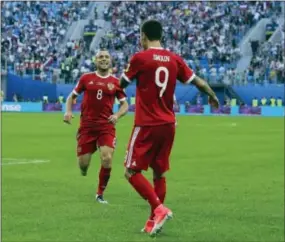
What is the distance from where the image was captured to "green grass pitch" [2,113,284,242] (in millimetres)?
9094

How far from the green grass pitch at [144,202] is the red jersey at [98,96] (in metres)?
1.30

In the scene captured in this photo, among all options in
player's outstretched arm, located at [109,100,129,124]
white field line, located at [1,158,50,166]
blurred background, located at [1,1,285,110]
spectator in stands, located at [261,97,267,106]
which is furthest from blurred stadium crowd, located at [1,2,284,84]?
player's outstretched arm, located at [109,100,129,124]

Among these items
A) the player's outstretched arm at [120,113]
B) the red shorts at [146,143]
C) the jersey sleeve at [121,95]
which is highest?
the red shorts at [146,143]

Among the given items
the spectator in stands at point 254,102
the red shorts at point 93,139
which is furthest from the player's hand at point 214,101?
the spectator in stands at point 254,102

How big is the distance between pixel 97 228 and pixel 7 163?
1014 centimetres

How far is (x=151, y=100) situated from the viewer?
868cm

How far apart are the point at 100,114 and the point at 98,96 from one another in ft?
1.05

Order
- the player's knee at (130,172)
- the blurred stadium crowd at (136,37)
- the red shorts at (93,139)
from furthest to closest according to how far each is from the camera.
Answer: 1. the blurred stadium crowd at (136,37)
2. the red shorts at (93,139)
3. the player's knee at (130,172)

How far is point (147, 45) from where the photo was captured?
871cm

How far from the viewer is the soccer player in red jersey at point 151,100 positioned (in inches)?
339

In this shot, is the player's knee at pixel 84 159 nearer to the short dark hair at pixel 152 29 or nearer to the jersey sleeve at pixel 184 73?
the jersey sleeve at pixel 184 73

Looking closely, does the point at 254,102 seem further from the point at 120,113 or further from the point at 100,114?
the point at 120,113

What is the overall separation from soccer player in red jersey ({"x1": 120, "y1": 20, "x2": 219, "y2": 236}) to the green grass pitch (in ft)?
2.21

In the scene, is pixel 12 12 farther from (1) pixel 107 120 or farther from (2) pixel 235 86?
(1) pixel 107 120
